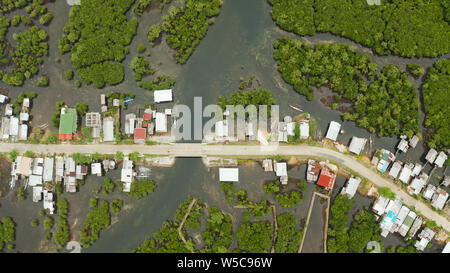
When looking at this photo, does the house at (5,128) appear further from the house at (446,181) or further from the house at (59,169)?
the house at (446,181)

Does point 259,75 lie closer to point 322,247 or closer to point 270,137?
point 270,137

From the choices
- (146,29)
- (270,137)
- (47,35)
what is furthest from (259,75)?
(47,35)

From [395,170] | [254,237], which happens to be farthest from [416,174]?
[254,237]

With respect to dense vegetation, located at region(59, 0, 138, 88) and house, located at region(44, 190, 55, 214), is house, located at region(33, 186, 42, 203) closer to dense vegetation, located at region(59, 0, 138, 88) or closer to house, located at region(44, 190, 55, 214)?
house, located at region(44, 190, 55, 214)

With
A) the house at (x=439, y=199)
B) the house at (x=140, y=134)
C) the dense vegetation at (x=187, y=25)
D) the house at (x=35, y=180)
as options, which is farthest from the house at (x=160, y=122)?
the house at (x=439, y=199)

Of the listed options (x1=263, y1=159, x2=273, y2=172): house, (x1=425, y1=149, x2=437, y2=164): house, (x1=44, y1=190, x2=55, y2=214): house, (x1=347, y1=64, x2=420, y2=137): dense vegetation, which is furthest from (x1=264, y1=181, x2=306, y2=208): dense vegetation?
(x1=44, y1=190, x2=55, y2=214): house

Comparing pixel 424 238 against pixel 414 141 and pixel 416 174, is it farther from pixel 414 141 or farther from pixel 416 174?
pixel 414 141
